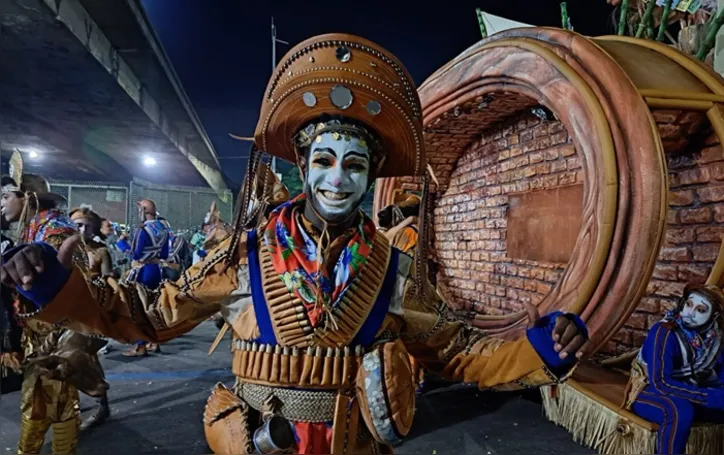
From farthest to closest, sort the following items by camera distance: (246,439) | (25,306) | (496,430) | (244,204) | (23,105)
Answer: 1. (496,430)
2. (23,105)
3. (244,204)
4. (246,439)
5. (25,306)

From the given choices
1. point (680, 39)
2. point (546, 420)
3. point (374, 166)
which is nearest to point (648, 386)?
point (546, 420)

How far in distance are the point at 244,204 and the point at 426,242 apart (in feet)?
1.87

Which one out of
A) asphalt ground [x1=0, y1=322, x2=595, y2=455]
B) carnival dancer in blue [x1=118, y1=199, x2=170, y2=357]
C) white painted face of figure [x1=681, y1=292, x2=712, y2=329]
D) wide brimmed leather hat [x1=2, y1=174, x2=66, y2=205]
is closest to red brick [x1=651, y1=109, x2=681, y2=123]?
white painted face of figure [x1=681, y1=292, x2=712, y2=329]

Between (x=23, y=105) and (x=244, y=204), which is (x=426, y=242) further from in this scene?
(x=23, y=105)

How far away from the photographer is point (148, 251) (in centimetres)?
515

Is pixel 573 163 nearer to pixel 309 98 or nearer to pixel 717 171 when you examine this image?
pixel 717 171

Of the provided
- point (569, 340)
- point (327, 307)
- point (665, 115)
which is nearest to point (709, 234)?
point (665, 115)

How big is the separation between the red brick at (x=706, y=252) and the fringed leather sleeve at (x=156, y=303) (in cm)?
247

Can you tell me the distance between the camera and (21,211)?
2689 mm

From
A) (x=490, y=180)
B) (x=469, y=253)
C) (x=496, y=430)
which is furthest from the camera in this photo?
(x=469, y=253)

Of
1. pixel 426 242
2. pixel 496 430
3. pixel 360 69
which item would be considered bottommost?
pixel 496 430

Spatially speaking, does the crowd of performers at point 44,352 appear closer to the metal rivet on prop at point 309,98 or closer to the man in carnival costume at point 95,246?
the man in carnival costume at point 95,246

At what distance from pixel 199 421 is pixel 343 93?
285 cm

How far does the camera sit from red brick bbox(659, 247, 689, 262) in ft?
8.75
